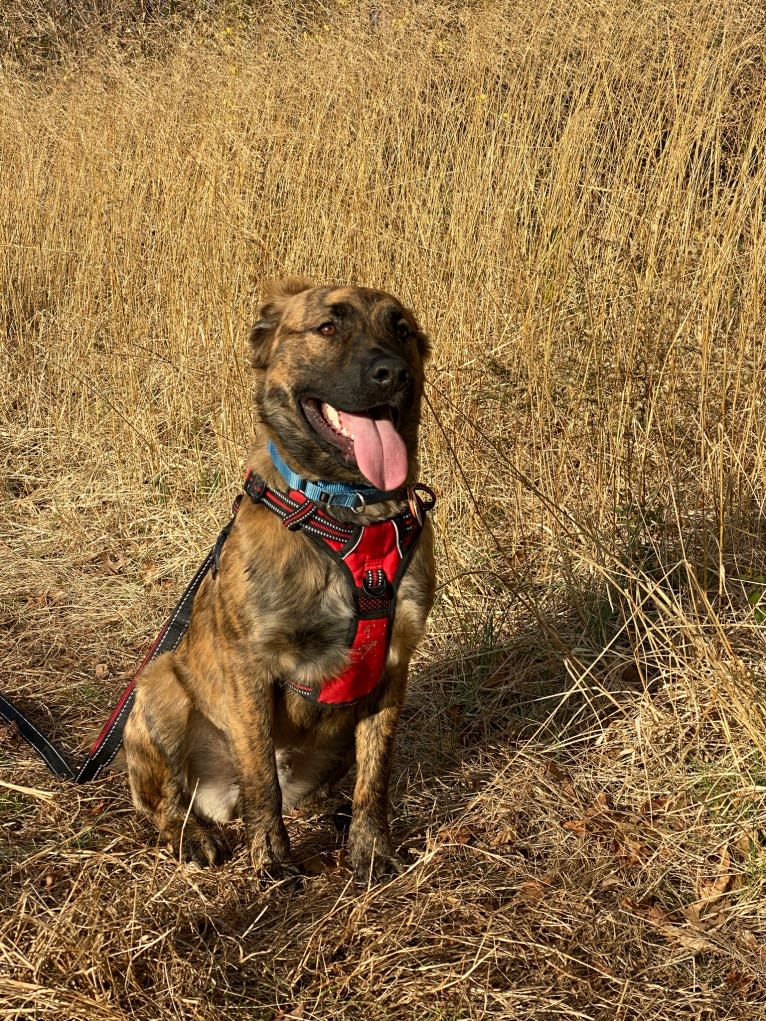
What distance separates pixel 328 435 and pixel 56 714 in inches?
70.9

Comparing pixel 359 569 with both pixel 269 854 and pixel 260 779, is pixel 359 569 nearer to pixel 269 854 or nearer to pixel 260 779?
pixel 260 779

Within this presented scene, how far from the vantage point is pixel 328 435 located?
263cm

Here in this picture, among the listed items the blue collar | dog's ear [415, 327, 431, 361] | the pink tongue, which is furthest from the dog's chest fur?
dog's ear [415, 327, 431, 361]

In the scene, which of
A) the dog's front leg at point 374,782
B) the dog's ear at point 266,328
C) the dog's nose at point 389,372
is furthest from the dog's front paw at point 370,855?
the dog's ear at point 266,328

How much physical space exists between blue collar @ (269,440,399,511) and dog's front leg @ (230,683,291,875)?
51 centimetres

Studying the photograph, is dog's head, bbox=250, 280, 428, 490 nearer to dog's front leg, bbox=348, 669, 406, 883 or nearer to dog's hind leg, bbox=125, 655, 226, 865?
dog's front leg, bbox=348, 669, 406, 883

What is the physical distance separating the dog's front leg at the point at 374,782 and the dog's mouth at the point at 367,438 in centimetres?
58

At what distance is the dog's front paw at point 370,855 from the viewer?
2.76m

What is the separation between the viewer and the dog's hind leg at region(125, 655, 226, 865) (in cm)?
282

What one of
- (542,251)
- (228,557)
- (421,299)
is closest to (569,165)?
(542,251)

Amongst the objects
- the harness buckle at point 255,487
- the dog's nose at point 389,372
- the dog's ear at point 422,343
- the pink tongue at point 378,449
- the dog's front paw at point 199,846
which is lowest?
the dog's front paw at point 199,846

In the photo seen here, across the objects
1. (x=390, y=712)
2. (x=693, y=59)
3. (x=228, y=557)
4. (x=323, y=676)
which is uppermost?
(x=693, y=59)

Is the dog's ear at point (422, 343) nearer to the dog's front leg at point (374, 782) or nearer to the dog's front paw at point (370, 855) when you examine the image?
the dog's front leg at point (374, 782)

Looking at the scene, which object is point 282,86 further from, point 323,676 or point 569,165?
point 323,676
